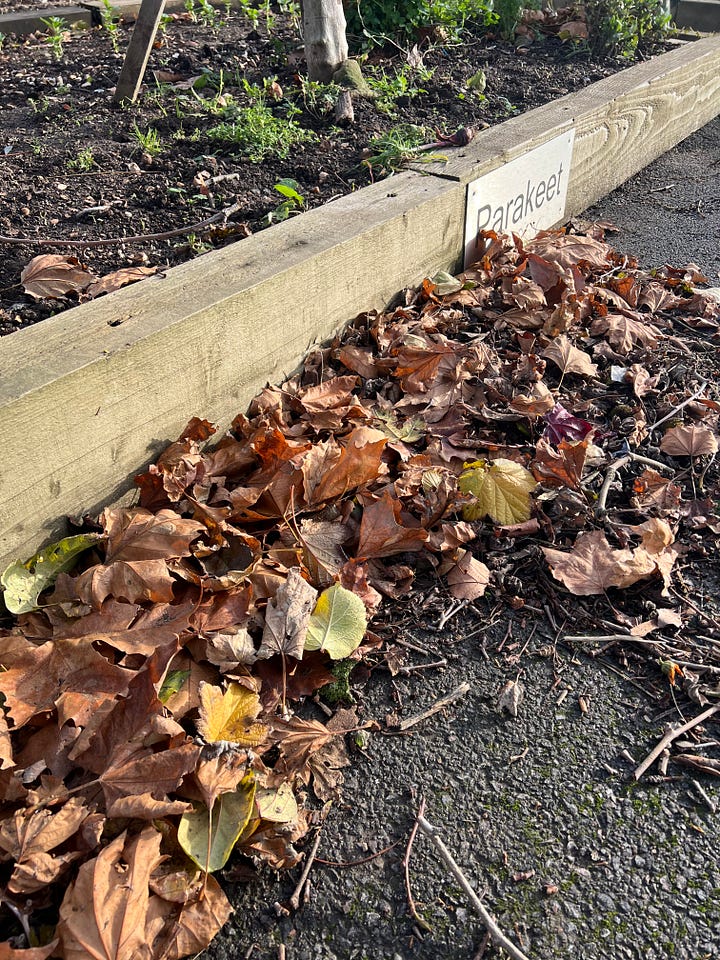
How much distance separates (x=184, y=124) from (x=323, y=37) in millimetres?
830

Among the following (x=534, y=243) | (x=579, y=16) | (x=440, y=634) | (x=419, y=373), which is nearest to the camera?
(x=440, y=634)

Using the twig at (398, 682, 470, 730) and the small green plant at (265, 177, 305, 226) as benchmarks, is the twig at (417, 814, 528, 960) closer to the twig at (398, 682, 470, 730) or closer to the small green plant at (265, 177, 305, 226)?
the twig at (398, 682, 470, 730)

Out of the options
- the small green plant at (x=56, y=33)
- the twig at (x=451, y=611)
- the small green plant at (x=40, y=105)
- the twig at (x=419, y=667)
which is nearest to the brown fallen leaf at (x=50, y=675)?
the twig at (x=419, y=667)

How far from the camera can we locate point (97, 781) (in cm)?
148

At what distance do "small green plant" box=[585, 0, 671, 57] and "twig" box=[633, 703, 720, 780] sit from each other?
4.46 metres

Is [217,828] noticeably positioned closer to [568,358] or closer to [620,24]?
[568,358]

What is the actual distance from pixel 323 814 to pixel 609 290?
93.8 inches

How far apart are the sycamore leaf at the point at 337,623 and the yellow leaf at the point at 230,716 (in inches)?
7.5

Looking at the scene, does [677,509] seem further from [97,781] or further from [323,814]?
[97,781]

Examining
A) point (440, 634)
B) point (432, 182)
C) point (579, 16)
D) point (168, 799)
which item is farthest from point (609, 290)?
point (579, 16)

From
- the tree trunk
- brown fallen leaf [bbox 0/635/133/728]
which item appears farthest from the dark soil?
brown fallen leaf [bbox 0/635/133/728]

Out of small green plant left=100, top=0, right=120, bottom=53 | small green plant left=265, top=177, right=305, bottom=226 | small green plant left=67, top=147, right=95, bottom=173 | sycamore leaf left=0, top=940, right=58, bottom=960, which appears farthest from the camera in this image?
small green plant left=100, top=0, right=120, bottom=53

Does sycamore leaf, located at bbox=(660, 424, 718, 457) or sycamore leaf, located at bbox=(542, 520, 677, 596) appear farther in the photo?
sycamore leaf, located at bbox=(660, 424, 718, 457)

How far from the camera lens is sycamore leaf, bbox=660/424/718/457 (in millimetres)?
2393
